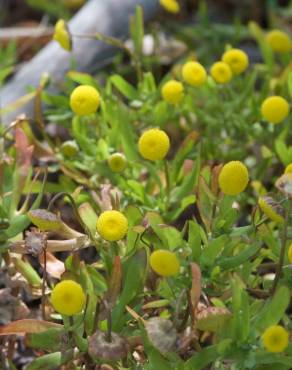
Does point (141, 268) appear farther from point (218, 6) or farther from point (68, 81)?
point (218, 6)

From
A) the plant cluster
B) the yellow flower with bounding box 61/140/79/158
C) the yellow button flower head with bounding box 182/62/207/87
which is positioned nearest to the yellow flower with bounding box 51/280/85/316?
the plant cluster

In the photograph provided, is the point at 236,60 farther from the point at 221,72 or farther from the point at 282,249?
the point at 282,249

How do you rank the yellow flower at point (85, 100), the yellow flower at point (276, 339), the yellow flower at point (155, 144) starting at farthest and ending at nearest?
1. the yellow flower at point (85, 100)
2. the yellow flower at point (155, 144)
3. the yellow flower at point (276, 339)

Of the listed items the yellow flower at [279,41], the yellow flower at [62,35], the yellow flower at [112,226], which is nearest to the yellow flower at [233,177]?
the yellow flower at [112,226]

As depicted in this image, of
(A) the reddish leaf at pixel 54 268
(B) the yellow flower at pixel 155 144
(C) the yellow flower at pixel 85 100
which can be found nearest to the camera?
(B) the yellow flower at pixel 155 144

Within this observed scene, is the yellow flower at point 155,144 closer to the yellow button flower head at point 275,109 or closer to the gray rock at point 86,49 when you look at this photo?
the yellow button flower head at point 275,109

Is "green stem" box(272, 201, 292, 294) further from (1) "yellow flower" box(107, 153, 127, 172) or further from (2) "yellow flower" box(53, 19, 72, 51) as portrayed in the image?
(2) "yellow flower" box(53, 19, 72, 51)

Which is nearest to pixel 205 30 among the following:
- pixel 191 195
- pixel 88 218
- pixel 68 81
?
pixel 68 81
